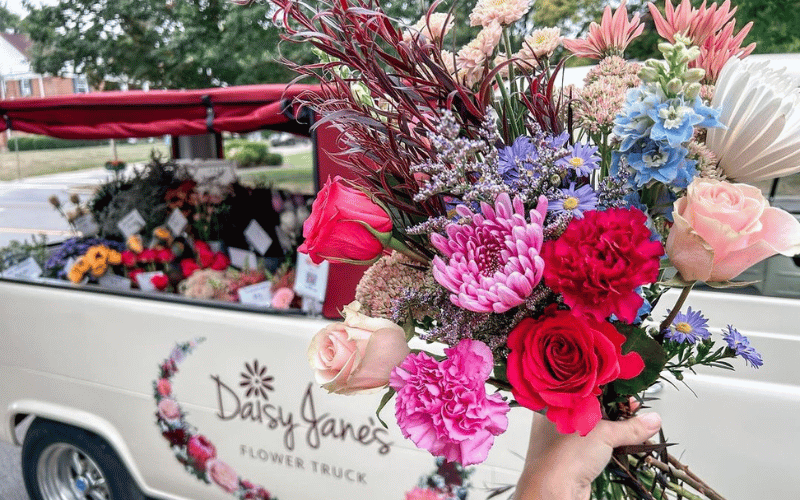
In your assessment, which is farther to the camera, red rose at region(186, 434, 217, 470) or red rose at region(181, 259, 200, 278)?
red rose at region(181, 259, 200, 278)

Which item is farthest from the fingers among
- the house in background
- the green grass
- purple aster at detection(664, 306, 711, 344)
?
the green grass

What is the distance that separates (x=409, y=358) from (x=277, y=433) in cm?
193

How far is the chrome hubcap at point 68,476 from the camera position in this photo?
3273mm

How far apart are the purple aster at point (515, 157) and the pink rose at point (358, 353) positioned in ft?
0.78

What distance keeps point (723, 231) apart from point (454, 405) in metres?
0.36

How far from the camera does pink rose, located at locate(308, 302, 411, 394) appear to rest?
0.82m

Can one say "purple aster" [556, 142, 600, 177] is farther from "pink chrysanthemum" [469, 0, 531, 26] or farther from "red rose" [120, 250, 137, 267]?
"red rose" [120, 250, 137, 267]

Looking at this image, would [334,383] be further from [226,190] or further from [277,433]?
[226,190]

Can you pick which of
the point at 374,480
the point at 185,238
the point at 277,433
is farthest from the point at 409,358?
the point at 185,238

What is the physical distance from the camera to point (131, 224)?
376cm

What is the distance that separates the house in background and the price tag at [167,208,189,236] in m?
8.29

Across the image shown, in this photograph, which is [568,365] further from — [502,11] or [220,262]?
[220,262]

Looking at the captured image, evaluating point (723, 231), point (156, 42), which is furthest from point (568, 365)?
point (156, 42)

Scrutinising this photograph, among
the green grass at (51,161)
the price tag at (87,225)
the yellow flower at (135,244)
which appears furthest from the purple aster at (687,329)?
the green grass at (51,161)
